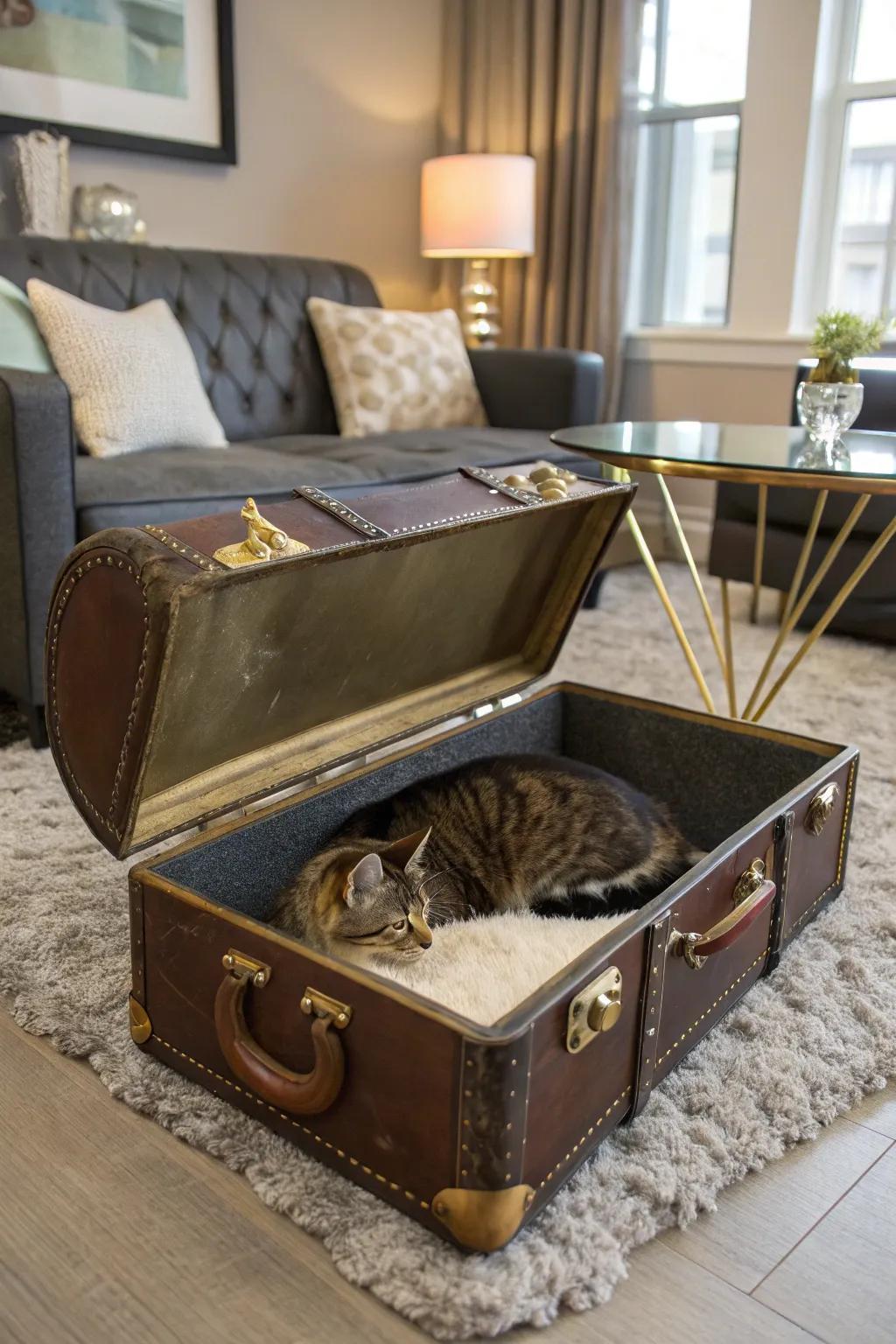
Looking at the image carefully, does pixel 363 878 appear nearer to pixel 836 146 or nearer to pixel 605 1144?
pixel 605 1144

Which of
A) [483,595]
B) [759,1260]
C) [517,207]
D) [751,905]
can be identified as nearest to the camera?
[759,1260]

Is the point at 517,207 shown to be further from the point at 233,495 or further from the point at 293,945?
the point at 293,945

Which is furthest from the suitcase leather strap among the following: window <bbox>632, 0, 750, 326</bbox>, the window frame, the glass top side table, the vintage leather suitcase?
window <bbox>632, 0, 750, 326</bbox>

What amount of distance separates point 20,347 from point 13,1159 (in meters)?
1.94

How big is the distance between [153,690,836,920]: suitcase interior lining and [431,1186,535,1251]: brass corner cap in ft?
1.61

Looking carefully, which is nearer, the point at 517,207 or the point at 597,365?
the point at 597,365

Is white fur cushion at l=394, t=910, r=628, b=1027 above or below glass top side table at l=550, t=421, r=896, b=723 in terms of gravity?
below

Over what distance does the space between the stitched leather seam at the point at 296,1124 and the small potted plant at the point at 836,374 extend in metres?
1.48

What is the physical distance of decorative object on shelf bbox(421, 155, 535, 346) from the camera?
3.79m

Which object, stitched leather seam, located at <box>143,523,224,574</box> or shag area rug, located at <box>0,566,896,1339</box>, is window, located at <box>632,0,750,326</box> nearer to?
shag area rug, located at <box>0,566,896,1339</box>

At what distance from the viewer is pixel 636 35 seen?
3.87 metres

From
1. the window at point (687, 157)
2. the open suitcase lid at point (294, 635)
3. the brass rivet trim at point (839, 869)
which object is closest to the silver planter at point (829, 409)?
the open suitcase lid at point (294, 635)

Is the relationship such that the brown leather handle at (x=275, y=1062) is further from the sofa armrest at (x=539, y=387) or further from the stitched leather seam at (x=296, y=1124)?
the sofa armrest at (x=539, y=387)

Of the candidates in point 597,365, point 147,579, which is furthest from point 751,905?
point 597,365
